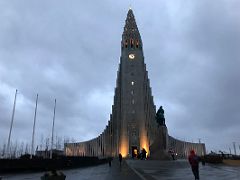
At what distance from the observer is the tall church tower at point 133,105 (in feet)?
298

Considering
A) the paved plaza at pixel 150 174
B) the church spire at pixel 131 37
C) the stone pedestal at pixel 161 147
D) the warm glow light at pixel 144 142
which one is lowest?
the paved plaza at pixel 150 174

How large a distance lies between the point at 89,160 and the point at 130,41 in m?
62.9

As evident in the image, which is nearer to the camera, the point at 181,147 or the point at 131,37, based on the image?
the point at 131,37

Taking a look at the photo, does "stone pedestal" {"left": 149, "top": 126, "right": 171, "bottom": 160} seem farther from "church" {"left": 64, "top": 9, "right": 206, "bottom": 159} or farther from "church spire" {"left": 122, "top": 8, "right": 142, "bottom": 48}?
"church spire" {"left": 122, "top": 8, "right": 142, "bottom": 48}

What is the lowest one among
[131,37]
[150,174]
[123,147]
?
[150,174]

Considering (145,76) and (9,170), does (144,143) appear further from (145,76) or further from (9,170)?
(9,170)

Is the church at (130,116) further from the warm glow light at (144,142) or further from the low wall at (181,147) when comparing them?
the low wall at (181,147)

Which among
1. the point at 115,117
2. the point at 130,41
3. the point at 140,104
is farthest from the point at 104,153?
the point at 130,41

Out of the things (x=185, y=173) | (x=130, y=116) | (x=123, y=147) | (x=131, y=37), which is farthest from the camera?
(x=131, y=37)

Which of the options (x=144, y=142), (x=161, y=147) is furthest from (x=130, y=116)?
(x=161, y=147)

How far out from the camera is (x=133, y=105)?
9531 cm

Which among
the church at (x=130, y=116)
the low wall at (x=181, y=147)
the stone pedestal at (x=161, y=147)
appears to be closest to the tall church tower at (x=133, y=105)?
the church at (x=130, y=116)

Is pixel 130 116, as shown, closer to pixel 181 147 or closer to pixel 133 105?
pixel 133 105

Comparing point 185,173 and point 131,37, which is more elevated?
point 131,37
